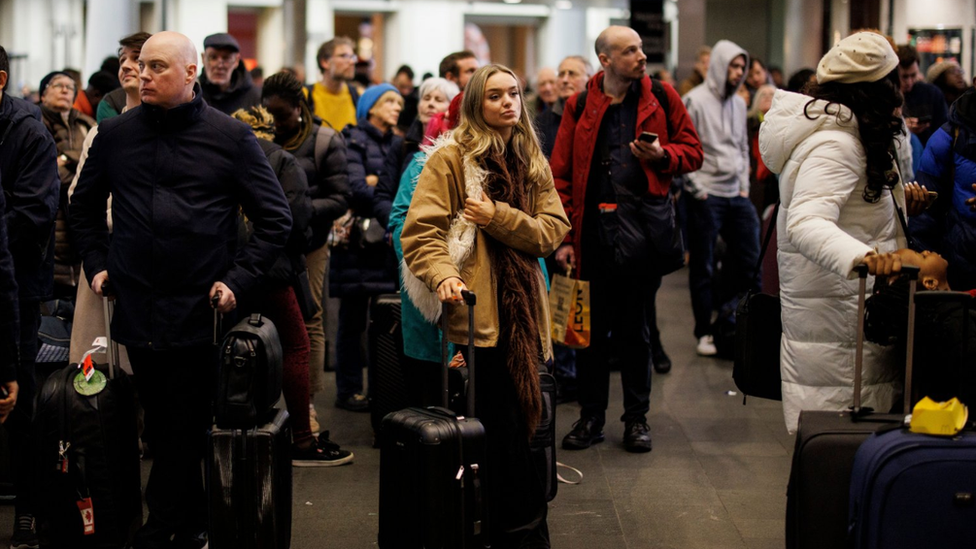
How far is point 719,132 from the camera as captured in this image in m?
8.67

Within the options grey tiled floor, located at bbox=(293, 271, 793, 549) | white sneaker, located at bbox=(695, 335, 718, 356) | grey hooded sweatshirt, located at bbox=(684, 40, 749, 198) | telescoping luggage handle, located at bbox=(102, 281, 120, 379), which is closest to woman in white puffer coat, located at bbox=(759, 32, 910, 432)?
grey tiled floor, located at bbox=(293, 271, 793, 549)

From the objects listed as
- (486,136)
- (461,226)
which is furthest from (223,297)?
(486,136)

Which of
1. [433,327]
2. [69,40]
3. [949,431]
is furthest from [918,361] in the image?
[69,40]

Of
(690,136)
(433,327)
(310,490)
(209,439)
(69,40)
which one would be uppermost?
(69,40)

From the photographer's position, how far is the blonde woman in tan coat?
171 inches

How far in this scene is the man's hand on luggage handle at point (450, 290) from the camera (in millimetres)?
4133

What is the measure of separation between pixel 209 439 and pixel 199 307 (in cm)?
50

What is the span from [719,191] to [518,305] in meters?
4.51

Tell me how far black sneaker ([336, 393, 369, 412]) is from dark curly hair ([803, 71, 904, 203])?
3.79 metres

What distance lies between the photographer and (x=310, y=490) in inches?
217

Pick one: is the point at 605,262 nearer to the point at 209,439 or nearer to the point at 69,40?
the point at 209,439

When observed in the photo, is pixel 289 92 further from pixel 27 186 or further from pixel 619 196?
pixel 619 196

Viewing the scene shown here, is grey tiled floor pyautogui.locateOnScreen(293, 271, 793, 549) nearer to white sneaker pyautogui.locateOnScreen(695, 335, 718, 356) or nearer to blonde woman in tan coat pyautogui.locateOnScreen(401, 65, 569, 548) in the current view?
blonde woman in tan coat pyautogui.locateOnScreen(401, 65, 569, 548)

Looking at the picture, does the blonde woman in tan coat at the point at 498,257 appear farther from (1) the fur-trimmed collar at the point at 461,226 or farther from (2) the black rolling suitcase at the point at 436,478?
(2) the black rolling suitcase at the point at 436,478
